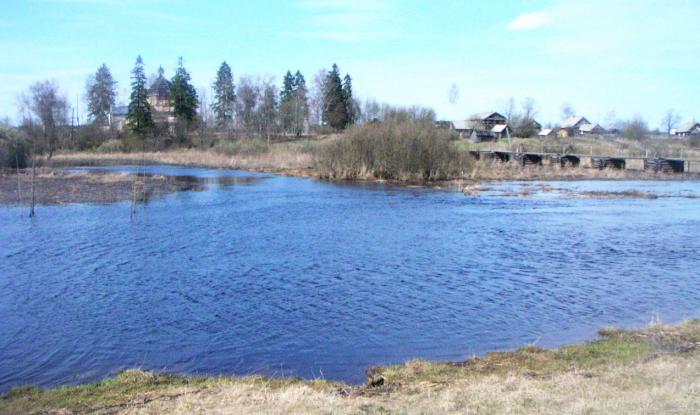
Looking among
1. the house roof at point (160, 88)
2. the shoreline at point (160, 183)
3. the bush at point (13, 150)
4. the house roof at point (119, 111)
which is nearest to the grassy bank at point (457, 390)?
the shoreline at point (160, 183)

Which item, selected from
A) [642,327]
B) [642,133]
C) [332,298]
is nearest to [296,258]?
[332,298]

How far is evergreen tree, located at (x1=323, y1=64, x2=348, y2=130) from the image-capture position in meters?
110

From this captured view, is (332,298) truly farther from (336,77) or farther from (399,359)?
(336,77)

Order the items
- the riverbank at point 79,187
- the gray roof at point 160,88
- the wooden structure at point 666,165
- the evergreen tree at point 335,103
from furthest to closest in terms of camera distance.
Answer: the gray roof at point 160,88, the evergreen tree at point 335,103, the wooden structure at point 666,165, the riverbank at point 79,187

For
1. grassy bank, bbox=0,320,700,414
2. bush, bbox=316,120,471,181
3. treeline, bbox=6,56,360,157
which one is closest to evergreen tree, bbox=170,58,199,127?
treeline, bbox=6,56,360,157

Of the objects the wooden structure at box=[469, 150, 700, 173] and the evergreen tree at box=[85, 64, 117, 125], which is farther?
the evergreen tree at box=[85, 64, 117, 125]

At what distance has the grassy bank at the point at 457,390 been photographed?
8.09m

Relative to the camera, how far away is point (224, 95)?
392ft

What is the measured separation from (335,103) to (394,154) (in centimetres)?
5804

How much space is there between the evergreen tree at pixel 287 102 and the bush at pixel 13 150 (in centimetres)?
5699

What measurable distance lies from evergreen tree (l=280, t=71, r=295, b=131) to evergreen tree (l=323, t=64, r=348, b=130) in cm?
758

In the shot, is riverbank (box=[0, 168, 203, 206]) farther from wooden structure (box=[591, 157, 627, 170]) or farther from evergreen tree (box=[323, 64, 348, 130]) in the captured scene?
evergreen tree (box=[323, 64, 348, 130])

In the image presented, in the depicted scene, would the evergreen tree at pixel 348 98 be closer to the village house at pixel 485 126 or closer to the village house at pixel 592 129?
the village house at pixel 485 126

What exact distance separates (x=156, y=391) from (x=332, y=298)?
24.2 feet
